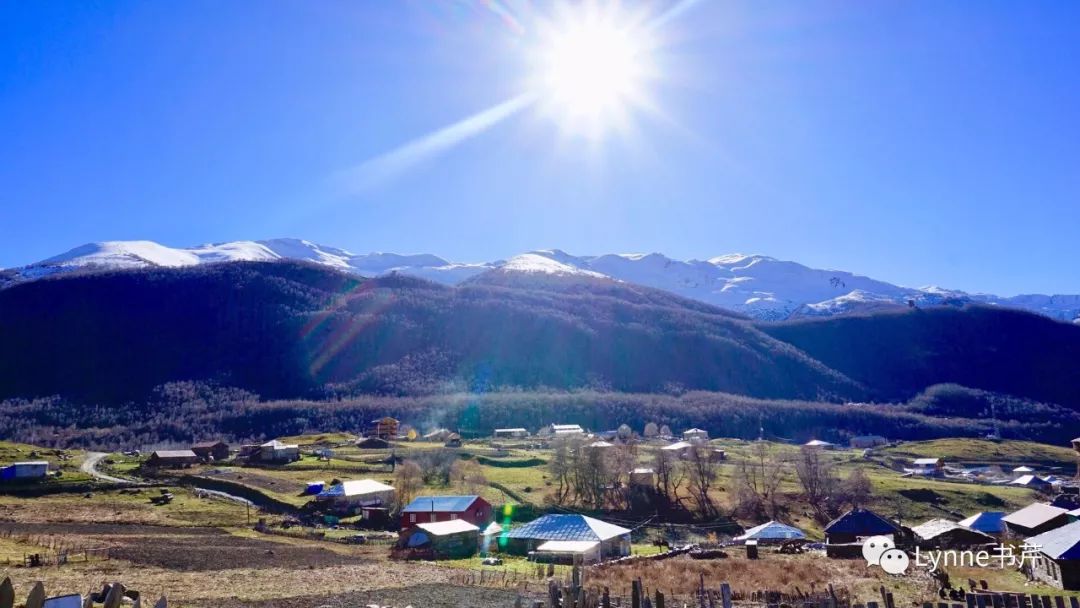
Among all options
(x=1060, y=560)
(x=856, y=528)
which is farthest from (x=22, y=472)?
(x=1060, y=560)

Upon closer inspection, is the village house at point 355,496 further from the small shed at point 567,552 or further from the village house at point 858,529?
the village house at point 858,529

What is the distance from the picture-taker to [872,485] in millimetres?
94875

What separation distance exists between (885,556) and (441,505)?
4070 cm

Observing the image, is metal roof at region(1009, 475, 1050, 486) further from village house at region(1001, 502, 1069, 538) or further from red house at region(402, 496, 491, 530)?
red house at region(402, 496, 491, 530)

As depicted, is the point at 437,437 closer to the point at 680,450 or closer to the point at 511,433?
the point at 511,433

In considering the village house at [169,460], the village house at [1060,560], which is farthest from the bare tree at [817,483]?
the village house at [169,460]

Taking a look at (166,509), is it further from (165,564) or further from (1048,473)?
(1048,473)

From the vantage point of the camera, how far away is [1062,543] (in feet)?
105

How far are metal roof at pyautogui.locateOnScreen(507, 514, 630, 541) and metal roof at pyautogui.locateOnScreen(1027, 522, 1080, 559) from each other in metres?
30.4

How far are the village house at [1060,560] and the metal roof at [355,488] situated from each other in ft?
194

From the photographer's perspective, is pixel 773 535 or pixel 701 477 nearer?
pixel 773 535

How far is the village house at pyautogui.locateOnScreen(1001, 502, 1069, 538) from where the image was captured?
5150 centimetres

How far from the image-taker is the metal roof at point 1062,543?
31.0 metres

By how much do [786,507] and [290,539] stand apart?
2181 inches
